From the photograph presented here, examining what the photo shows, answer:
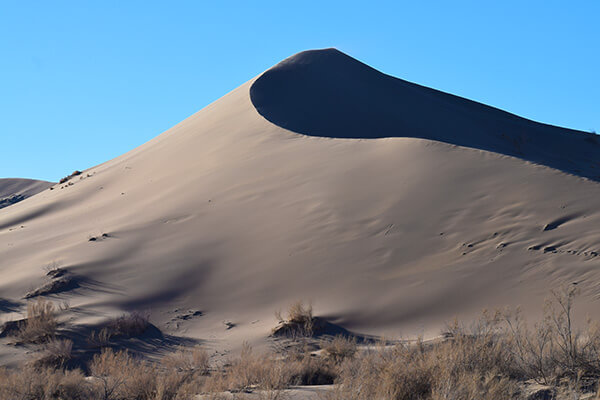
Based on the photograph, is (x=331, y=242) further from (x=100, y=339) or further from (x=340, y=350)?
(x=100, y=339)

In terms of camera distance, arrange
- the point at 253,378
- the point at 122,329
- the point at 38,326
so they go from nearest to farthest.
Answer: the point at 253,378
the point at 38,326
the point at 122,329

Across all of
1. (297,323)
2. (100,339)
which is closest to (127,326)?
(100,339)

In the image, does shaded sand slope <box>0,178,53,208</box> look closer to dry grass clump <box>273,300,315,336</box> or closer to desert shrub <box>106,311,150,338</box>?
desert shrub <box>106,311,150,338</box>

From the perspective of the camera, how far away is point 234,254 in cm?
1630

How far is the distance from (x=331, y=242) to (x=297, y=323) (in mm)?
3707

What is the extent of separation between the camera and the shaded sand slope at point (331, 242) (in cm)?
1302

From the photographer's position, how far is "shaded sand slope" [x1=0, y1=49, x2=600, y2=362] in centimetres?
1302

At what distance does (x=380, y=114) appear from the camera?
30688 mm

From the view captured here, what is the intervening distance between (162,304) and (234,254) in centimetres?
237

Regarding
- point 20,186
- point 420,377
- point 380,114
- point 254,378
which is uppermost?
point 20,186

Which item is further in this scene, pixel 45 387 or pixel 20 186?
pixel 20 186

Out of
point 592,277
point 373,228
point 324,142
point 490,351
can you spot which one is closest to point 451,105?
point 324,142

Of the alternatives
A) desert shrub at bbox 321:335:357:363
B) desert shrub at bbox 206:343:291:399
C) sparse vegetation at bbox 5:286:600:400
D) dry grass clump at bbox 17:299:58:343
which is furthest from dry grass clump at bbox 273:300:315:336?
dry grass clump at bbox 17:299:58:343

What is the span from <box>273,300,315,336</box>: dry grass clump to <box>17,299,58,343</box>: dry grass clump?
4.18 metres
